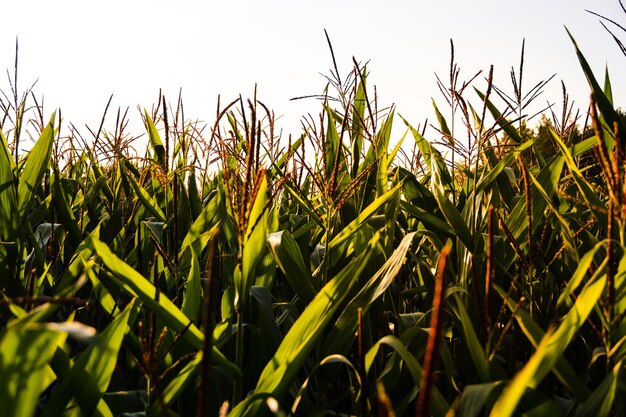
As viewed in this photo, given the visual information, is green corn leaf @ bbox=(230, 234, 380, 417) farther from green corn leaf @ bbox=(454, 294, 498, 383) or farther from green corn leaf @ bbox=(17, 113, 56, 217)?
green corn leaf @ bbox=(17, 113, 56, 217)

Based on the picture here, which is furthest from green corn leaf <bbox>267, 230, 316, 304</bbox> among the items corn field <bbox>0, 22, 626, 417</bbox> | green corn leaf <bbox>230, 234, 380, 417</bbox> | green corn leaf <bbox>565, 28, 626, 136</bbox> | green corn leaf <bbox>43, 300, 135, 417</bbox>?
green corn leaf <bbox>565, 28, 626, 136</bbox>

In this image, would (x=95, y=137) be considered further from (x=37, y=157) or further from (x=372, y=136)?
(x=372, y=136)

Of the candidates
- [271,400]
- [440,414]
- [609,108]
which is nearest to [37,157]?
[271,400]

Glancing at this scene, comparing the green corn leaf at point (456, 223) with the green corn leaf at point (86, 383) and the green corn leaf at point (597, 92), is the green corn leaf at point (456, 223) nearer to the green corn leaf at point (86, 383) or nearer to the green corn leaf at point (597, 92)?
the green corn leaf at point (597, 92)

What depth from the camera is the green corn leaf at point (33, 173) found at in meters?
1.88

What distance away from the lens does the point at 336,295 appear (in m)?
1.08

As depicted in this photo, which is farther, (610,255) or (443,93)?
(443,93)

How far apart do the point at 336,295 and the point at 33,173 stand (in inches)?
48.0

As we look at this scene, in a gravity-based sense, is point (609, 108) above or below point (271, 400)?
above

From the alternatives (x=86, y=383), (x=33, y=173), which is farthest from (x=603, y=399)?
(x=33, y=173)

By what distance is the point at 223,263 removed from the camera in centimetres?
177

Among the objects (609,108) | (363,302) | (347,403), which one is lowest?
(347,403)

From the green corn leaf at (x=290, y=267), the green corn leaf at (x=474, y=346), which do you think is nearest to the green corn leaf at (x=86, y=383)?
the green corn leaf at (x=290, y=267)

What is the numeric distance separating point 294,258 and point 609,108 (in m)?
0.77
